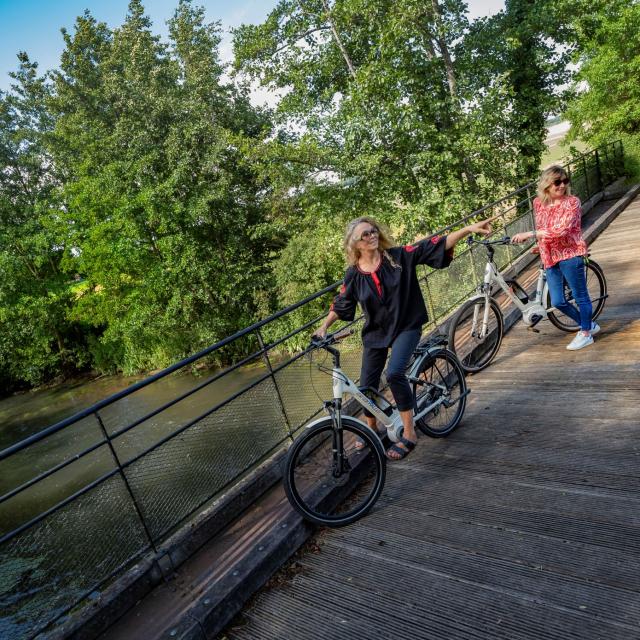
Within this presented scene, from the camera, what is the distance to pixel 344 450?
331cm

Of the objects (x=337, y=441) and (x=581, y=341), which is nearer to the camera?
(x=337, y=441)

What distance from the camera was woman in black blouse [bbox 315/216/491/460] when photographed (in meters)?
3.25

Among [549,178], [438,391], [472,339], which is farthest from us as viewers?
[472,339]

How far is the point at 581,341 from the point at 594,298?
0.97m

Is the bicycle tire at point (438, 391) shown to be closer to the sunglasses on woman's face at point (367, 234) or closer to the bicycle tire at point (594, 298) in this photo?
the sunglasses on woman's face at point (367, 234)

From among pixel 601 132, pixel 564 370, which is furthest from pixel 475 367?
pixel 601 132

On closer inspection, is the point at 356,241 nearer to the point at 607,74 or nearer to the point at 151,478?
the point at 151,478

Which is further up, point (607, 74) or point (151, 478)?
point (607, 74)

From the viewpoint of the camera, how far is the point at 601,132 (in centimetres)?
1845

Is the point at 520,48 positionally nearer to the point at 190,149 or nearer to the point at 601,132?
the point at 601,132

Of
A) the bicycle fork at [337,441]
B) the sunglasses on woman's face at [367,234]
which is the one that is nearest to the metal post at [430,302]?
the sunglasses on woman's face at [367,234]

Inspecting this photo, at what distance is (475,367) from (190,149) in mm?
19271

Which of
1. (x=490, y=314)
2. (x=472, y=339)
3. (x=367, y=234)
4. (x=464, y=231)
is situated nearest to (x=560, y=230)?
(x=490, y=314)

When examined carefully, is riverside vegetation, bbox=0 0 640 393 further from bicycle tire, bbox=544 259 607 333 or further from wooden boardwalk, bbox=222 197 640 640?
wooden boardwalk, bbox=222 197 640 640
